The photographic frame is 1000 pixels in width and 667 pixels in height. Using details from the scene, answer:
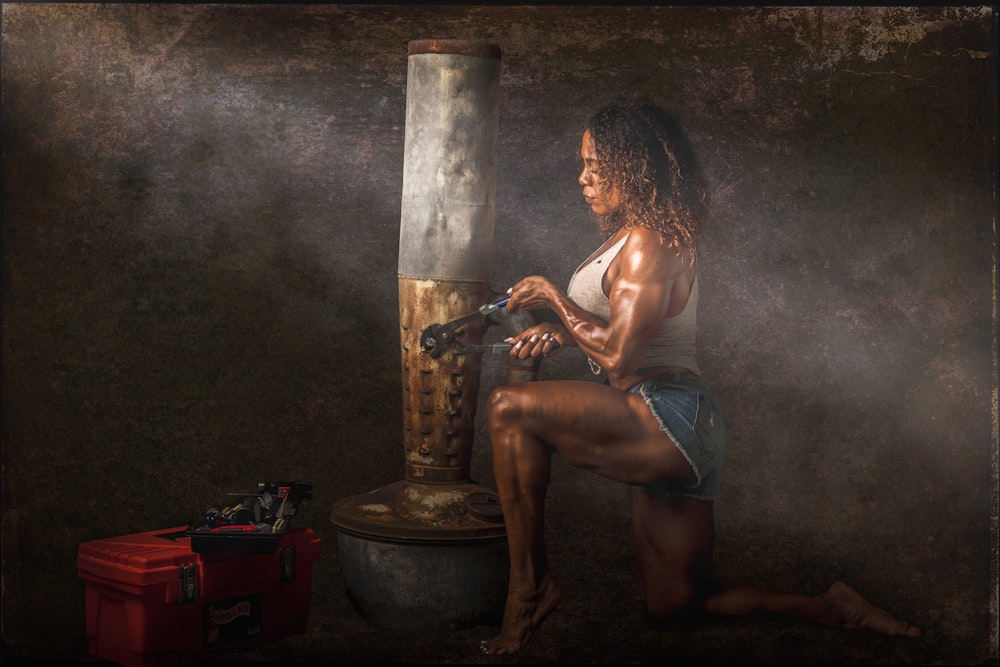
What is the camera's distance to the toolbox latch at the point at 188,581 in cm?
341

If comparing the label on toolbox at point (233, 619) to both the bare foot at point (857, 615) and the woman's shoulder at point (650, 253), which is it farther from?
the bare foot at point (857, 615)

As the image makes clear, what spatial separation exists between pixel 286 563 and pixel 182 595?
0.38 metres

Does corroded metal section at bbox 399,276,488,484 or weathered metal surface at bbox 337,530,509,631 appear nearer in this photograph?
weathered metal surface at bbox 337,530,509,631

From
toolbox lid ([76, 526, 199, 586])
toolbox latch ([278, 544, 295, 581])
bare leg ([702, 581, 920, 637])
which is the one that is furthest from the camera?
bare leg ([702, 581, 920, 637])

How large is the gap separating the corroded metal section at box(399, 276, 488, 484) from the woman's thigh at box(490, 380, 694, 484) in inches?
5.9

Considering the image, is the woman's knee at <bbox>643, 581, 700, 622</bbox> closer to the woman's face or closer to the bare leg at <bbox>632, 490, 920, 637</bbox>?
the bare leg at <bbox>632, 490, 920, 637</bbox>

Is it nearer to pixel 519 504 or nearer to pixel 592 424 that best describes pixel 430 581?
pixel 519 504

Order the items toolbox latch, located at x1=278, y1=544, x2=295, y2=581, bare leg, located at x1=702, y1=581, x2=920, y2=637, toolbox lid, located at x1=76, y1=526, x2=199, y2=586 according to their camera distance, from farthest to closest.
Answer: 1. bare leg, located at x1=702, y1=581, x2=920, y2=637
2. toolbox latch, located at x1=278, y1=544, x2=295, y2=581
3. toolbox lid, located at x1=76, y1=526, x2=199, y2=586

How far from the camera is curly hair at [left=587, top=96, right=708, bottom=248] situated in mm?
3592

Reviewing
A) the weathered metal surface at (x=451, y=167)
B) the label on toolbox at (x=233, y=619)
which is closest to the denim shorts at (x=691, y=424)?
the weathered metal surface at (x=451, y=167)

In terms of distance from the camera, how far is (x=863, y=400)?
377 centimetres

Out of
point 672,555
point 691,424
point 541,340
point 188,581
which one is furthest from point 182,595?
point 691,424

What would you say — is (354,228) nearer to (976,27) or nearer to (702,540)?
(702,540)

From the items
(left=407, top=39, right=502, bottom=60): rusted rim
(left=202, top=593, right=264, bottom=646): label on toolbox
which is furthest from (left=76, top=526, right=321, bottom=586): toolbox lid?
(left=407, top=39, right=502, bottom=60): rusted rim
